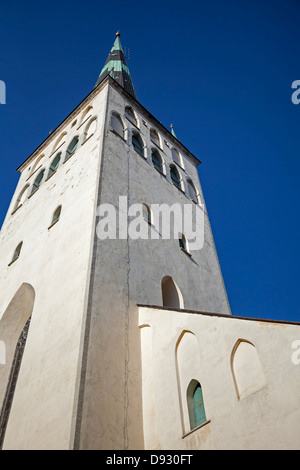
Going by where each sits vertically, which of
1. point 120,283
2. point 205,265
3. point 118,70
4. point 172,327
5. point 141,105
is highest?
point 118,70

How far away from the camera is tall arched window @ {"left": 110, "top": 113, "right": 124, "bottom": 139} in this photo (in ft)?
45.9

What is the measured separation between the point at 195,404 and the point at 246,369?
1.16 m

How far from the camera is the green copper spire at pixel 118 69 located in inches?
Result: 902

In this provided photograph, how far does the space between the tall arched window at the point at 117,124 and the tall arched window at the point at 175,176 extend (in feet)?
8.99

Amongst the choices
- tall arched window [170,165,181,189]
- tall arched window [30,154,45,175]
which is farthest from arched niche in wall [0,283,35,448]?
tall arched window [30,154,45,175]

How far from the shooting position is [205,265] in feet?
40.8

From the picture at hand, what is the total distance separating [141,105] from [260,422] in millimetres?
14574

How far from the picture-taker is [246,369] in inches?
232

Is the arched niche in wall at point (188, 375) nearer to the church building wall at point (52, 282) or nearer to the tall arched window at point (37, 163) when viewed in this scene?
the church building wall at point (52, 282)

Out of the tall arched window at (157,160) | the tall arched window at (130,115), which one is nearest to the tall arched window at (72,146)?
the tall arched window at (130,115)

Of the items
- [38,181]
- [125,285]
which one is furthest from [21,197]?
[125,285]

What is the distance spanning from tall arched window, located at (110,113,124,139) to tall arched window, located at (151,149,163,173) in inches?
65.9
